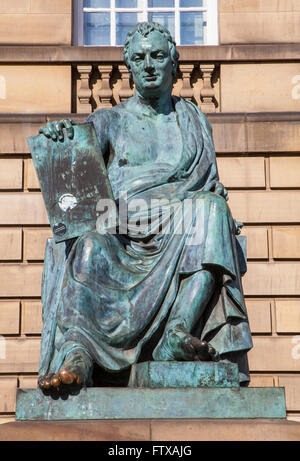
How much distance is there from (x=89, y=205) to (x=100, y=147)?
0.66 m

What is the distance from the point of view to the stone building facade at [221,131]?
13.8 m

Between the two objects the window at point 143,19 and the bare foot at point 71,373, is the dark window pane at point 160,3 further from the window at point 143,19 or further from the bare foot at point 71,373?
the bare foot at point 71,373

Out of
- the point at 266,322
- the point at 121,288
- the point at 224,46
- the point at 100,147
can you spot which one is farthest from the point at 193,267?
the point at 224,46

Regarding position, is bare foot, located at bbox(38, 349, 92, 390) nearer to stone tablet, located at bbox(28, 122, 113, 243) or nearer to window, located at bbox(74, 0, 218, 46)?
stone tablet, located at bbox(28, 122, 113, 243)

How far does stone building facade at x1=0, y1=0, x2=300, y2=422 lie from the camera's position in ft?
45.3

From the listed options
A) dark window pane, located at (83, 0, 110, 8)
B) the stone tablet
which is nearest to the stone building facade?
dark window pane, located at (83, 0, 110, 8)

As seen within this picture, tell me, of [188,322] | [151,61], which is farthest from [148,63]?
[188,322]

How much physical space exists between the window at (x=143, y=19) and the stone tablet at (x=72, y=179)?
662cm

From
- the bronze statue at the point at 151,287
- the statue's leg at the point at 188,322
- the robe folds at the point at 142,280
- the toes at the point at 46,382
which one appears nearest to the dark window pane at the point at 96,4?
the bronze statue at the point at 151,287

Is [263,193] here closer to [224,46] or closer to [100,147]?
[224,46]

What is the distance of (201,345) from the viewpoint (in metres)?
7.83

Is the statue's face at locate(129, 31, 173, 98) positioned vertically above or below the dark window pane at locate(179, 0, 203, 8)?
below

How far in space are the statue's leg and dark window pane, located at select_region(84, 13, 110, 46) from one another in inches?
296
